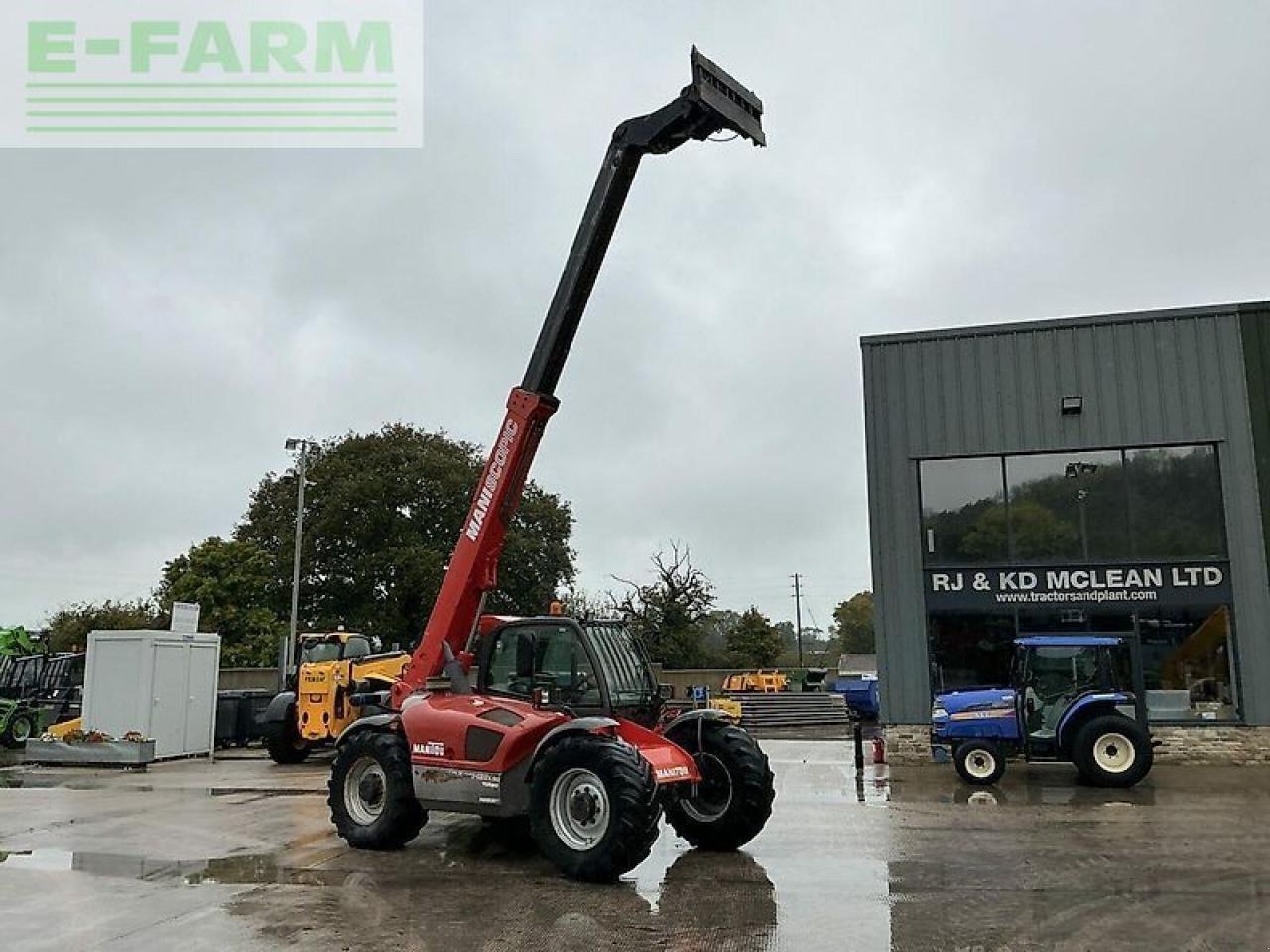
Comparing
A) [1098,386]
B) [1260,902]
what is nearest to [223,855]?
[1260,902]

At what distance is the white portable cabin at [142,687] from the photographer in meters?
17.8

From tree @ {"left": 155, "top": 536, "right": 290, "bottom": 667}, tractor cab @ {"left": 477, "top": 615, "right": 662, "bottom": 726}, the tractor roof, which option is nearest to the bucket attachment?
tractor cab @ {"left": 477, "top": 615, "right": 662, "bottom": 726}

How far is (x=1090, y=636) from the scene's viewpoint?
1375 cm

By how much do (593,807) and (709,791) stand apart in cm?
166

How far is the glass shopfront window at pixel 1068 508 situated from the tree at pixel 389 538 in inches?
1076

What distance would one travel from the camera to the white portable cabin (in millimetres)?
17844

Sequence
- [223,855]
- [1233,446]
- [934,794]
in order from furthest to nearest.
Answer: [1233,446] → [934,794] → [223,855]

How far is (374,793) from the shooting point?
9.25 metres

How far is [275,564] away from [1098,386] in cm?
3413

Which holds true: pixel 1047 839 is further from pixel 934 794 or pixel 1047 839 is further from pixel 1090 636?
pixel 1090 636

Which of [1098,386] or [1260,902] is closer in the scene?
[1260,902]

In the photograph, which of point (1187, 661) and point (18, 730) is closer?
point (1187, 661)

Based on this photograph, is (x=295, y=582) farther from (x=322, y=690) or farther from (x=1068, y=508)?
(x=1068, y=508)

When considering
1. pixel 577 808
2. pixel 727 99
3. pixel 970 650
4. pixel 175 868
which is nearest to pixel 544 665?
pixel 577 808
